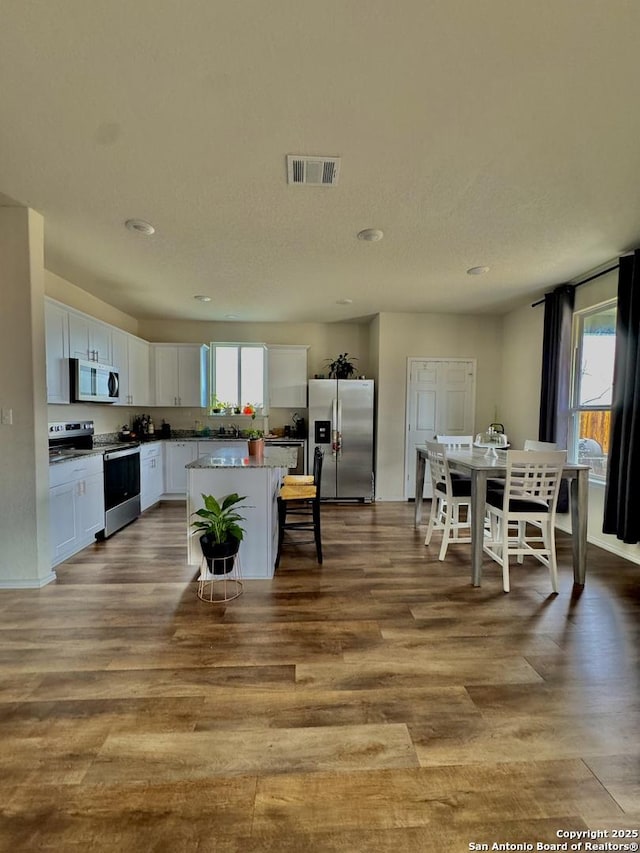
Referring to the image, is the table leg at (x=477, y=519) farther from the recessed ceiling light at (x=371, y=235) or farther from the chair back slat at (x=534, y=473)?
the recessed ceiling light at (x=371, y=235)

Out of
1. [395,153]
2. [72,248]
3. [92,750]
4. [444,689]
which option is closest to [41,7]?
[395,153]

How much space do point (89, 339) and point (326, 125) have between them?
3338 millimetres

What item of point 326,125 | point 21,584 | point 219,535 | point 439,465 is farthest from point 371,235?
point 21,584

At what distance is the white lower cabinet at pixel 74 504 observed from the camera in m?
3.04

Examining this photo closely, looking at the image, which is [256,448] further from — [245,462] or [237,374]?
[237,374]

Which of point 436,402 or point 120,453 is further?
point 436,402

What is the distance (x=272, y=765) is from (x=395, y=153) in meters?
2.91

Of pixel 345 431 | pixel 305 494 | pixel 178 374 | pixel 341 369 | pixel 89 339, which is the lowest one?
pixel 305 494

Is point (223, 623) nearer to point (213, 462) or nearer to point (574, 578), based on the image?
point (213, 462)

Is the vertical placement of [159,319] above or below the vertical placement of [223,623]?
above

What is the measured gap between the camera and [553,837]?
114cm

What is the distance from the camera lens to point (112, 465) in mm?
3939

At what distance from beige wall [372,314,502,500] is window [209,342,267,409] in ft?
6.14

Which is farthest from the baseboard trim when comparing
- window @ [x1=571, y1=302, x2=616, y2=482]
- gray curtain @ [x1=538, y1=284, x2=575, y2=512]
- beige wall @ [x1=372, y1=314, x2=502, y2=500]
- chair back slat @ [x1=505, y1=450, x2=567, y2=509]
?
window @ [x1=571, y1=302, x2=616, y2=482]
